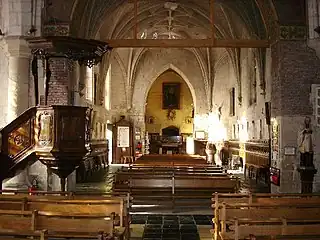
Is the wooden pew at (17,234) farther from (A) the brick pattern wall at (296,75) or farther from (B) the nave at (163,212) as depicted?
(A) the brick pattern wall at (296,75)

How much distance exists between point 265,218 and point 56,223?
3.11 metres

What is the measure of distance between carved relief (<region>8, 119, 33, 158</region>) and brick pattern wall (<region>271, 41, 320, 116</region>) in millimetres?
8033

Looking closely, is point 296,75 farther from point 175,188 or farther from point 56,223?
point 56,223

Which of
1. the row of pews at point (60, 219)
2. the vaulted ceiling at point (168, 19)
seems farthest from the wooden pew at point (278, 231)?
the vaulted ceiling at point (168, 19)

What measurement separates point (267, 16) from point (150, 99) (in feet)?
78.4

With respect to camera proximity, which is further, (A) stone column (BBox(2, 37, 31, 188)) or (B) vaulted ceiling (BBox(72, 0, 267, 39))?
(B) vaulted ceiling (BBox(72, 0, 267, 39))

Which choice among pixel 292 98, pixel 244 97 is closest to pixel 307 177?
pixel 292 98

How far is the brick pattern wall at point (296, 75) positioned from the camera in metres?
15.3

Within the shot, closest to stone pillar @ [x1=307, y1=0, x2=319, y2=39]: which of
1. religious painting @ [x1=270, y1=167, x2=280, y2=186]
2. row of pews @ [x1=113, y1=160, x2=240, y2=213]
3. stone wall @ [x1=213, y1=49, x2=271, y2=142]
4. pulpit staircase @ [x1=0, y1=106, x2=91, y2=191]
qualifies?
stone wall @ [x1=213, y1=49, x2=271, y2=142]

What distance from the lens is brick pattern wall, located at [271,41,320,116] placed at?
50.2 feet

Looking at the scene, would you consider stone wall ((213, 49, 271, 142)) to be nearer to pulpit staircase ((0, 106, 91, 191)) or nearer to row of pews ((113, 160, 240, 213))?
row of pews ((113, 160, 240, 213))

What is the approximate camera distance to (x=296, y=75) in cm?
1537

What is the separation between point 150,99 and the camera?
1574 inches

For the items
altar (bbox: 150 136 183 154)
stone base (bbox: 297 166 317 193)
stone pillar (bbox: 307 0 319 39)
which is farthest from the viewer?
altar (bbox: 150 136 183 154)
